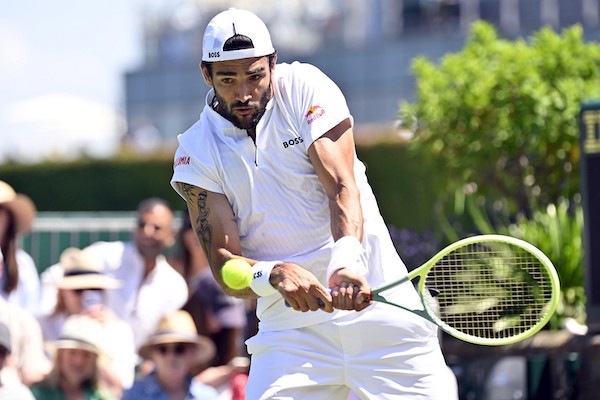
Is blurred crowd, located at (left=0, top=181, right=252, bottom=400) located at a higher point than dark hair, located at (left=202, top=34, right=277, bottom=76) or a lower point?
lower

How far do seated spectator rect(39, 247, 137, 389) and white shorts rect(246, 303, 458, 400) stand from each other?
3.15m

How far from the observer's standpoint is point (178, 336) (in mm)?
7727

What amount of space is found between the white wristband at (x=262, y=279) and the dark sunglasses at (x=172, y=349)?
9.87 feet

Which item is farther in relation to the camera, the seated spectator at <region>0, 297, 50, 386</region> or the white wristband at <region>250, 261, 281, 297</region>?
the seated spectator at <region>0, 297, 50, 386</region>

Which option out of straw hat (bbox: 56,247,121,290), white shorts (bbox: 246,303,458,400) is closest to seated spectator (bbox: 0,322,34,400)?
straw hat (bbox: 56,247,121,290)

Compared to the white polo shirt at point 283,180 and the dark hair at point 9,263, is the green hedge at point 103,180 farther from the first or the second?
the white polo shirt at point 283,180

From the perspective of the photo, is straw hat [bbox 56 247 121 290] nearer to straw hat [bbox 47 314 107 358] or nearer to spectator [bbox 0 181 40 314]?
spectator [bbox 0 181 40 314]

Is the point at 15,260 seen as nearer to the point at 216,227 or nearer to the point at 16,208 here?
the point at 16,208

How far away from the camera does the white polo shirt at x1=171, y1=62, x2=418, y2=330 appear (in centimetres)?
497

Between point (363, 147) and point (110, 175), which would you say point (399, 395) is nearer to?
point (363, 147)

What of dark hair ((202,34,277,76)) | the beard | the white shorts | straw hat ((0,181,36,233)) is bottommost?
straw hat ((0,181,36,233))

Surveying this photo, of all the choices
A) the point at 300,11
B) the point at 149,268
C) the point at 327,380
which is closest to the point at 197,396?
the point at 149,268

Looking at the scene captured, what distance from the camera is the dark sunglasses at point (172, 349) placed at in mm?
7684

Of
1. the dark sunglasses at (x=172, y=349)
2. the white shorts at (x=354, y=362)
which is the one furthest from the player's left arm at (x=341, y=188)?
the dark sunglasses at (x=172, y=349)
